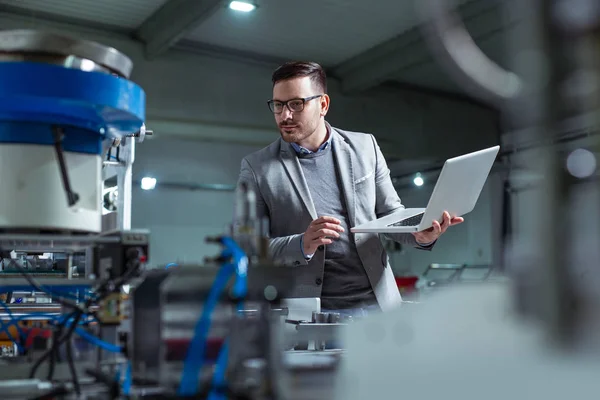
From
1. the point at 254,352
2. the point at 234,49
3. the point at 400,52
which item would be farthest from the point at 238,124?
the point at 254,352

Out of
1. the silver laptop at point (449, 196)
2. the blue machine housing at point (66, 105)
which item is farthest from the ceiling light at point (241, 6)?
the blue machine housing at point (66, 105)

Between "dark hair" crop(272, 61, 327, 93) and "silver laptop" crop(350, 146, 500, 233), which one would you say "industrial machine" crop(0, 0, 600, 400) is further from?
"dark hair" crop(272, 61, 327, 93)

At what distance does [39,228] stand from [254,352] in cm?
49

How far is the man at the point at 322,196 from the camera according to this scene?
1.90 m

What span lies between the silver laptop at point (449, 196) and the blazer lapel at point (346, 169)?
17cm

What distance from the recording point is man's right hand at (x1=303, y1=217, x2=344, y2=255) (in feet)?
5.59

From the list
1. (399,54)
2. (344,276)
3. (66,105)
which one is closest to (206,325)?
(66,105)

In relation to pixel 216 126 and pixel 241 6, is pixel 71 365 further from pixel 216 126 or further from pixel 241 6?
pixel 216 126

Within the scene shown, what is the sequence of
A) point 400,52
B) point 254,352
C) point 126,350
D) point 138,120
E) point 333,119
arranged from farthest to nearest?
point 333,119 < point 400,52 < point 138,120 < point 126,350 < point 254,352

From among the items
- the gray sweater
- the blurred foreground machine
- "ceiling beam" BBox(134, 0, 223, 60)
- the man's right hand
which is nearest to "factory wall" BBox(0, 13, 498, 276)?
"ceiling beam" BBox(134, 0, 223, 60)

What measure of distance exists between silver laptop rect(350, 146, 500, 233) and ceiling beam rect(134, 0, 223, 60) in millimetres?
3655

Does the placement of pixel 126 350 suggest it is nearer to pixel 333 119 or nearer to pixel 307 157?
pixel 307 157

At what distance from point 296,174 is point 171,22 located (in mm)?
4114

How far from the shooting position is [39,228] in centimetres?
102
